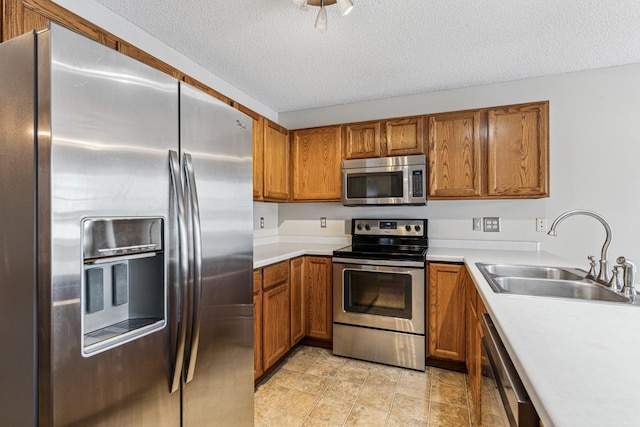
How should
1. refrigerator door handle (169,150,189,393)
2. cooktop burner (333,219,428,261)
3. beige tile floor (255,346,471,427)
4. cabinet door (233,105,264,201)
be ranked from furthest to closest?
1. cooktop burner (333,219,428,261)
2. cabinet door (233,105,264,201)
3. beige tile floor (255,346,471,427)
4. refrigerator door handle (169,150,189,393)

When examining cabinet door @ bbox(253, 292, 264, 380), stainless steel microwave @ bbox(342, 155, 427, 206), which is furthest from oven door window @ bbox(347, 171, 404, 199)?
cabinet door @ bbox(253, 292, 264, 380)

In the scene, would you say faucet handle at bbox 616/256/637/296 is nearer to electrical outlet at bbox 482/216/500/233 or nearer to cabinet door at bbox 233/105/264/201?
electrical outlet at bbox 482/216/500/233

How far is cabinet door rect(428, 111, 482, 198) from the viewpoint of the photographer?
257cm

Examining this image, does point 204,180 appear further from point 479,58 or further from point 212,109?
point 479,58

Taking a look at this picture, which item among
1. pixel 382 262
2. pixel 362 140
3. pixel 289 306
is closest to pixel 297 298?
pixel 289 306

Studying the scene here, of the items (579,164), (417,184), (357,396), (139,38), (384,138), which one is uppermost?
(139,38)

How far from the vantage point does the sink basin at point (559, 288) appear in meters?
1.46

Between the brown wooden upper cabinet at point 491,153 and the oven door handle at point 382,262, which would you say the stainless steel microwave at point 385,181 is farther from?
the oven door handle at point 382,262

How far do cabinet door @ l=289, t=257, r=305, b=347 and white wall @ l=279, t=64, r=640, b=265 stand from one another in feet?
4.42

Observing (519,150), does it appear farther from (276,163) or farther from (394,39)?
(276,163)

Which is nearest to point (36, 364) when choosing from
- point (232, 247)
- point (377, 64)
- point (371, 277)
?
point (232, 247)

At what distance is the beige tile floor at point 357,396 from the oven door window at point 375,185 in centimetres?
139

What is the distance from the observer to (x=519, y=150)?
8.09 ft

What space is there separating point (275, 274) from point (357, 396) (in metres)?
0.98
